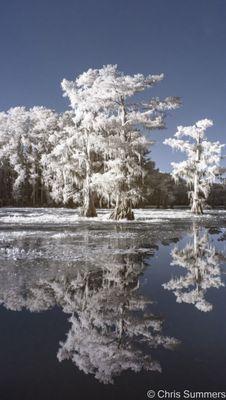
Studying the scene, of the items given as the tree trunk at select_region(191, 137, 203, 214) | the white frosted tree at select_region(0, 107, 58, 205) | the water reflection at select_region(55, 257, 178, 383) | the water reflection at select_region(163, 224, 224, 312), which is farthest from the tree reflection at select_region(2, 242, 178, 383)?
the white frosted tree at select_region(0, 107, 58, 205)

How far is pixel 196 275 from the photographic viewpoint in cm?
953

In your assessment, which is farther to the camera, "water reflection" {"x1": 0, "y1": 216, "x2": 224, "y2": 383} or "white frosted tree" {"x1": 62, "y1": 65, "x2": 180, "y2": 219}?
"white frosted tree" {"x1": 62, "y1": 65, "x2": 180, "y2": 219}

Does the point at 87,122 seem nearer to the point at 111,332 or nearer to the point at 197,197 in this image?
the point at 197,197

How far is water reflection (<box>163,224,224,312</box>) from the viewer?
24.2 ft

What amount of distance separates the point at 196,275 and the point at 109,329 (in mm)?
4543

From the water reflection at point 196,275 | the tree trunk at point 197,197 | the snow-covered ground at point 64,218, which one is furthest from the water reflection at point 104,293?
the tree trunk at point 197,197

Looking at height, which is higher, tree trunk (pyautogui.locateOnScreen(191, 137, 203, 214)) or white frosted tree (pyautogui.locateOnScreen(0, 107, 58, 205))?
white frosted tree (pyautogui.locateOnScreen(0, 107, 58, 205))

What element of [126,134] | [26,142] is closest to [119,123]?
[126,134]

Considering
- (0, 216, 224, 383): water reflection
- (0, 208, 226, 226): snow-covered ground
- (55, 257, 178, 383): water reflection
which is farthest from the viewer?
(0, 208, 226, 226): snow-covered ground

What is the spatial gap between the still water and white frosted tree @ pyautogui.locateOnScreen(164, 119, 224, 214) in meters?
40.5

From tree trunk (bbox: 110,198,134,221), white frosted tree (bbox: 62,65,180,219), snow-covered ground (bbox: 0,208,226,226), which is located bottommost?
snow-covered ground (bbox: 0,208,226,226)

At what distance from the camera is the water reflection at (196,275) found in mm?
7372

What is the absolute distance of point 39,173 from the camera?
71375 millimetres

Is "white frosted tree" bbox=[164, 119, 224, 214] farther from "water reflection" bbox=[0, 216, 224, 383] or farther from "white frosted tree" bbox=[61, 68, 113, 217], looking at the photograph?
"water reflection" bbox=[0, 216, 224, 383]
